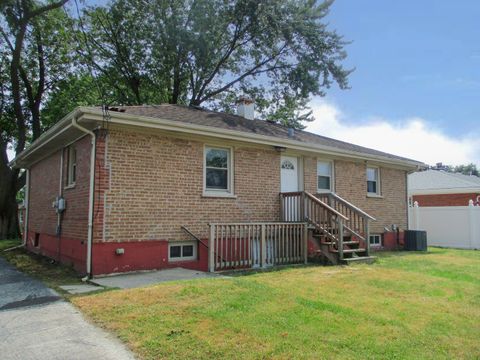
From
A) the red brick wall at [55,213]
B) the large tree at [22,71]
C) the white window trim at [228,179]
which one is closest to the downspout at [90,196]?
the red brick wall at [55,213]

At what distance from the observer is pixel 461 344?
4609 mm

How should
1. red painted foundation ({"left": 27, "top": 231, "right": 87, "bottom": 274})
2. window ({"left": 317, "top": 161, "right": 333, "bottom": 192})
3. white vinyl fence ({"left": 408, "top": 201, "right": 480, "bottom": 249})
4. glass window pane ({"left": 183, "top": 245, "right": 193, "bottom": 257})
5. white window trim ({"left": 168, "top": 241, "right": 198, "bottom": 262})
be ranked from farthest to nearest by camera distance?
white vinyl fence ({"left": 408, "top": 201, "right": 480, "bottom": 249}) < window ({"left": 317, "top": 161, "right": 333, "bottom": 192}) < glass window pane ({"left": 183, "top": 245, "right": 193, "bottom": 257}) < white window trim ({"left": 168, "top": 241, "right": 198, "bottom": 262}) < red painted foundation ({"left": 27, "top": 231, "right": 87, "bottom": 274})

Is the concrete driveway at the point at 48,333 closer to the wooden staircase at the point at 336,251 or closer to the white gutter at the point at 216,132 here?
the white gutter at the point at 216,132

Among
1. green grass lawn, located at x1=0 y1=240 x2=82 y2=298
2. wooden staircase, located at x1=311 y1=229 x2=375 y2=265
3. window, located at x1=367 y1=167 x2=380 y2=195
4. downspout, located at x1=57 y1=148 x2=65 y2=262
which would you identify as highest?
window, located at x1=367 y1=167 x2=380 y2=195

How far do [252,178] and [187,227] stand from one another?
2530 millimetres

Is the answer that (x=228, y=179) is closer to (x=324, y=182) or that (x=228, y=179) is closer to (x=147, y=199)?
(x=147, y=199)

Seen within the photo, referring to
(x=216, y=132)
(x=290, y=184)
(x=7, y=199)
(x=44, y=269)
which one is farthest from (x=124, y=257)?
(x=7, y=199)

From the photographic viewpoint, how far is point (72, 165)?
11125 millimetres

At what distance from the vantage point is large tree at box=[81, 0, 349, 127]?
22.6 meters

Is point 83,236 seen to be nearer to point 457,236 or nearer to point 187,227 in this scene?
point 187,227

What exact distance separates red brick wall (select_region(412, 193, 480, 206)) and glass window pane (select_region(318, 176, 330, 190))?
13.2m

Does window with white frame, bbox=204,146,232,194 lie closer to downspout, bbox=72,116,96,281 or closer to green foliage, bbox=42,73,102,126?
downspout, bbox=72,116,96,281

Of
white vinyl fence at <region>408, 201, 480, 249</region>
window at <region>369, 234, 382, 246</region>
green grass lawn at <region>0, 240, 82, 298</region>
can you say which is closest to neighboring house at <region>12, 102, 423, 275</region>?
green grass lawn at <region>0, 240, 82, 298</region>

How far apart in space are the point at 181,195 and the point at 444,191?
730 inches
